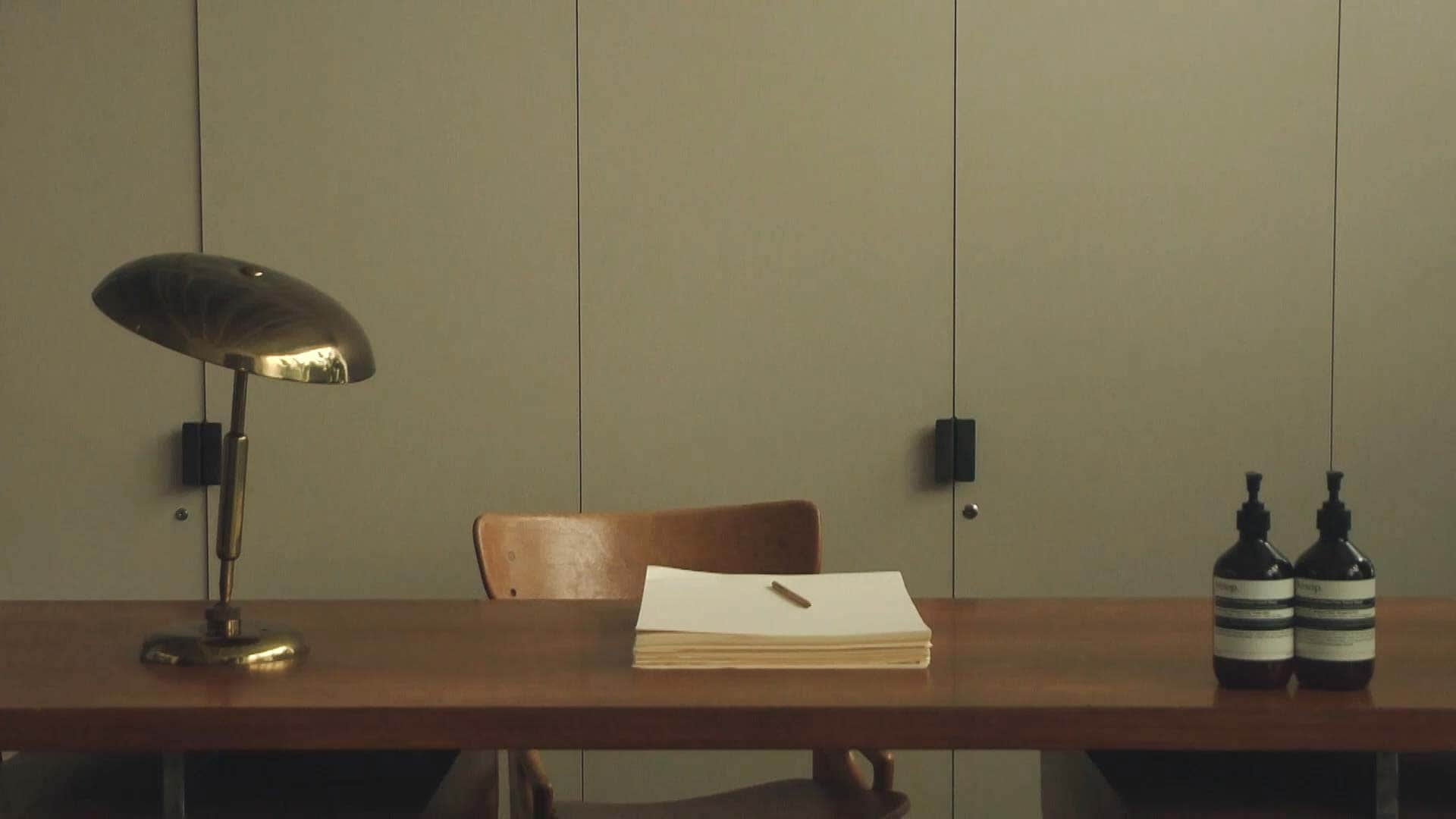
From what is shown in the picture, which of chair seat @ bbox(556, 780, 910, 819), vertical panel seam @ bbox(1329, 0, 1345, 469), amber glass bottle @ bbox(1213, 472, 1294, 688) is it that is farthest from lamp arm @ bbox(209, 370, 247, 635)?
vertical panel seam @ bbox(1329, 0, 1345, 469)

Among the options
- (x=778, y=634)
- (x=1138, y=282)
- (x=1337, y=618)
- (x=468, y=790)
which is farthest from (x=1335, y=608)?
(x=1138, y=282)

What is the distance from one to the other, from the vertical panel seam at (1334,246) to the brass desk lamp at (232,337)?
237cm

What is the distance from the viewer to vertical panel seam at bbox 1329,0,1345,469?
3.05 m

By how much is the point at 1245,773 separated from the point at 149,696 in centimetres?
106

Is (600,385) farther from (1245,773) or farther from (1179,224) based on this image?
(1245,773)

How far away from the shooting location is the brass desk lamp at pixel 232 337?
1.26m

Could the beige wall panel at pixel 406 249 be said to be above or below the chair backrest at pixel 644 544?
above

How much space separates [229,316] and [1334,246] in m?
2.53

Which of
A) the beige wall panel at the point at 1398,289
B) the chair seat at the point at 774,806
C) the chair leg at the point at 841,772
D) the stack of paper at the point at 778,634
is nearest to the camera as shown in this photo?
the stack of paper at the point at 778,634

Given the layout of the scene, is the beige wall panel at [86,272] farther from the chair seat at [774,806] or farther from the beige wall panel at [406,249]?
the chair seat at [774,806]

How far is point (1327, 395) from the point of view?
10.1 ft

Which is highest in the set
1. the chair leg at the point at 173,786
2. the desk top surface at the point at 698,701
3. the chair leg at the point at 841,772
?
the desk top surface at the point at 698,701

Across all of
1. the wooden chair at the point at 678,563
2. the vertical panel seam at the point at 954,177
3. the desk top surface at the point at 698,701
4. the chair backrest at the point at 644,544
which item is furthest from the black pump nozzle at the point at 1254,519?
the vertical panel seam at the point at 954,177

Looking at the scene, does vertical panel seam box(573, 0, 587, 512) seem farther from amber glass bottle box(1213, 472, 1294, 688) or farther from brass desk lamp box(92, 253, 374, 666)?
amber glass bottle box(1213, 472, 1294, 688)
